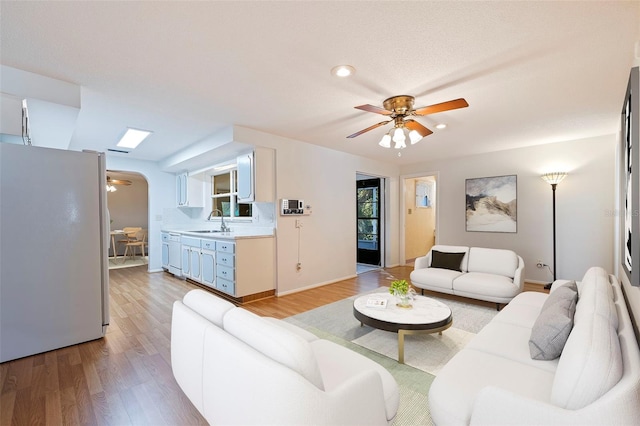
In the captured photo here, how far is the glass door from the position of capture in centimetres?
684

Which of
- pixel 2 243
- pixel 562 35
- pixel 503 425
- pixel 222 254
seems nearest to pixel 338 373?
pixel 503 425

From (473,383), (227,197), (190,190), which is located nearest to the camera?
(473,383)

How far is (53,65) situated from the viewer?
2281mm

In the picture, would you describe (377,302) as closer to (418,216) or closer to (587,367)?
(587,367)

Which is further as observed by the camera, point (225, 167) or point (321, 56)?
point (225, 167)

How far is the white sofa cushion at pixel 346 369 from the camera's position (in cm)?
139

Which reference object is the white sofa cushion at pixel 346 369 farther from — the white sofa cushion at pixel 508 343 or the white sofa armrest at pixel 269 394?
the white sofa cushion at pixel 508 343

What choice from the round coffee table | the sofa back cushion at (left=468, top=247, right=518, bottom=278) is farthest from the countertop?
the sofa back cushion at (left=468, top=247, right=518, bottom=278)

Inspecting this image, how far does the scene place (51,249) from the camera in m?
2.63

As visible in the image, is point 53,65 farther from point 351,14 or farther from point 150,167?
point 150,167

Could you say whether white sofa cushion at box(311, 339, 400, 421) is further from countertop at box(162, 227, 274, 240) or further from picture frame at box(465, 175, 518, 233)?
picture frame at box(465, 175, 518, 233)

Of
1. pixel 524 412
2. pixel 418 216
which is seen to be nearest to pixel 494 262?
pixel 524 412

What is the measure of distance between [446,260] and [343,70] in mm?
3270

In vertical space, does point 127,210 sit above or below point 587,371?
above
